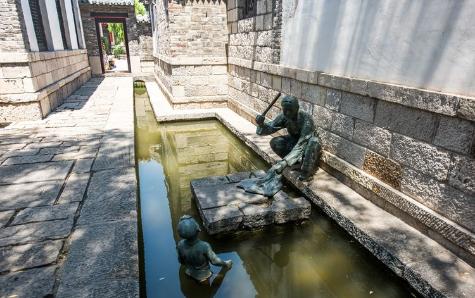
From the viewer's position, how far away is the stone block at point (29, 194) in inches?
140

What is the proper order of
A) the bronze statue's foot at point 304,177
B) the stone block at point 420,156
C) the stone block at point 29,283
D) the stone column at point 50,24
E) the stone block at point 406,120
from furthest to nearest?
the stone column at point 50,24 → the bronze statue's foot at point 304,177 → the stone block at point 406,120 → the stone block at point 420,156 → the stone block at point 29,283

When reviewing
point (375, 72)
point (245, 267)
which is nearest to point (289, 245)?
point (245, 267)

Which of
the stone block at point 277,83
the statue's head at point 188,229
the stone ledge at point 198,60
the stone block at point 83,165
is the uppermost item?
the stone ledge at point 198,60

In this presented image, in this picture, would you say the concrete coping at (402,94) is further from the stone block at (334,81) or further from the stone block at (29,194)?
the stone block at (29,194)

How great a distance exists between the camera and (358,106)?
12.4 feet

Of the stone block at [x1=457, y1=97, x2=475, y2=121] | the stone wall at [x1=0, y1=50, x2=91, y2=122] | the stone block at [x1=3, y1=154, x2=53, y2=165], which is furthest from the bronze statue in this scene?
the stone wall at [x1=0, y1=50, x2=91, y2=122]

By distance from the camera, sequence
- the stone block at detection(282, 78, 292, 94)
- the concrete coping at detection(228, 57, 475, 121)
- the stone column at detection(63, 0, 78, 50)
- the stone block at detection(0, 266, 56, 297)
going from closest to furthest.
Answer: the stone block at detection(0, 266, 56, 297) < the concrete coping at detection(228, 57, 475, 121) < the stone block at detection(282, 78, 292, 94) < the stone column at detection(63, 0, 78, 50)

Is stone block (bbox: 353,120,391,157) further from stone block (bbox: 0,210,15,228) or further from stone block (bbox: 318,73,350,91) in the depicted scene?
stone block (bbox: 0,210,15,228)

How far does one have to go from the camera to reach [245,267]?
289 cm

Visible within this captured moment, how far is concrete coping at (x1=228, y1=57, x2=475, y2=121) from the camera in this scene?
252 cm

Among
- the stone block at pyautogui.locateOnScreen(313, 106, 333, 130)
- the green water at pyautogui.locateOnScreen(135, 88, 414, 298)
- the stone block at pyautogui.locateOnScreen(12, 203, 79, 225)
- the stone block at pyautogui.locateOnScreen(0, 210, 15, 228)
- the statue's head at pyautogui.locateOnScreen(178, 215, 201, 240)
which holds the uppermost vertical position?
the stone block at pyautogui.locateOnScreen(313, 106, 333, 130)

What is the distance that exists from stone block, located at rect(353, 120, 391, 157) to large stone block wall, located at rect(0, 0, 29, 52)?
7.26 meters

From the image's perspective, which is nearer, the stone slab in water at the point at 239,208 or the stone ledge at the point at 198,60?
the stone slab in water at the point at 239,208

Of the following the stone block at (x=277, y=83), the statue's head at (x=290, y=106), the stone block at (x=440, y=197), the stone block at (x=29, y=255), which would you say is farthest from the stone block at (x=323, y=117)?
the stone block at (x=29, y=255)
